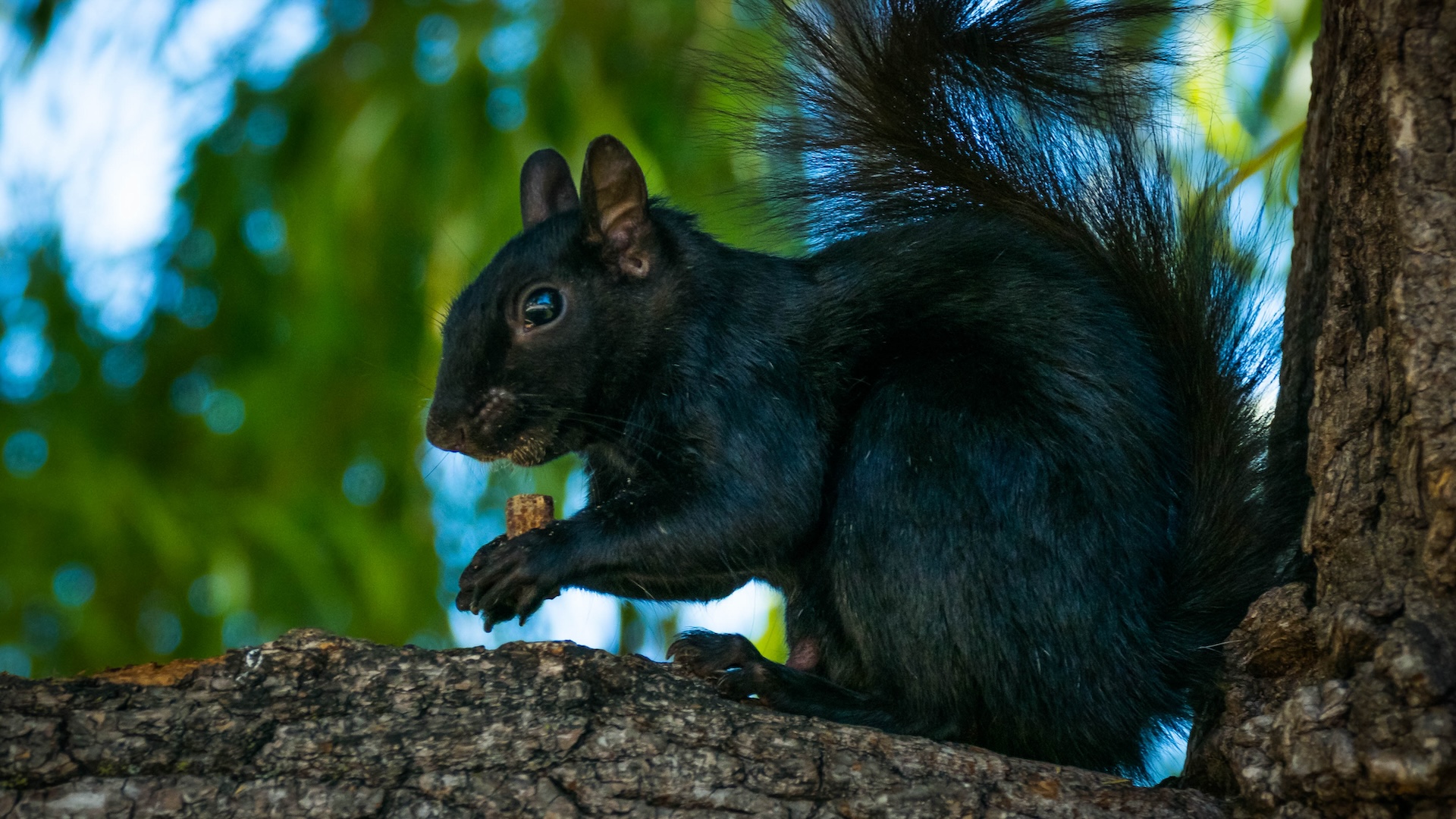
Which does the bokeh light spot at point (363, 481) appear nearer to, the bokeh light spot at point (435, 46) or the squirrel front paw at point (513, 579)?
the bokeh light spot at point (435, 46)

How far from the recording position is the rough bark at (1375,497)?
45.4 inches

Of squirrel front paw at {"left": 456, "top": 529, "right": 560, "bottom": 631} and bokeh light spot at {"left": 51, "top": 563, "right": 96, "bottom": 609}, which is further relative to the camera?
bokeh light spot at {"left": 51, "top": 563, "right": 96, "bottom": 609}

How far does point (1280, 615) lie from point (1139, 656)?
242mm

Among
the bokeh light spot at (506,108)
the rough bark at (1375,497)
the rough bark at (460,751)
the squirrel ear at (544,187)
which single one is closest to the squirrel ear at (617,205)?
the squirrel ear at (544,187)

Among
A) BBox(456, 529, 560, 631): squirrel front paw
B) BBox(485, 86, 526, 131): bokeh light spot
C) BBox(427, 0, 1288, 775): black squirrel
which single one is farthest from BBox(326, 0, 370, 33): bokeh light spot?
BBox(456, 529, 560, 631): squirrel front paw

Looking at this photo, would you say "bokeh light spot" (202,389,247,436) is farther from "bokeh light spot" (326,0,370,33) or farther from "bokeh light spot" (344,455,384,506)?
"bokeh light spot" (326,0,370,33)

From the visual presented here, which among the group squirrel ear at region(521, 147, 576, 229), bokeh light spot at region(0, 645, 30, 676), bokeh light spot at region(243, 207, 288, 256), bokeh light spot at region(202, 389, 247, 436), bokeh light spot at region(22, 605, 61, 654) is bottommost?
bokeh light spot at region(0, 645, 30, 676)

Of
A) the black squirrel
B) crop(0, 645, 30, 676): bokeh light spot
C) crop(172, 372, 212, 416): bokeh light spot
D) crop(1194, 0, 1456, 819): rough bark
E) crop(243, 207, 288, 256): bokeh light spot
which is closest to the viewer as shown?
crop(1194, 0, 1456, 819): rough bark

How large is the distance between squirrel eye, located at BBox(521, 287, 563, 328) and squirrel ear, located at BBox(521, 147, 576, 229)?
1.28ft

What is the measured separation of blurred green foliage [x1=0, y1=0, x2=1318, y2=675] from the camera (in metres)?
3.33

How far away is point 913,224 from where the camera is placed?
193cm

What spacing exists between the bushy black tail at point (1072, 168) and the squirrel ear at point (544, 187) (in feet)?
1.37

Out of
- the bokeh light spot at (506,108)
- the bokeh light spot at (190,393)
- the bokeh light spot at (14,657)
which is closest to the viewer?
the bokeh light spot at (14,657)

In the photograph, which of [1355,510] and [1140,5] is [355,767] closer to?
[1355,510]
